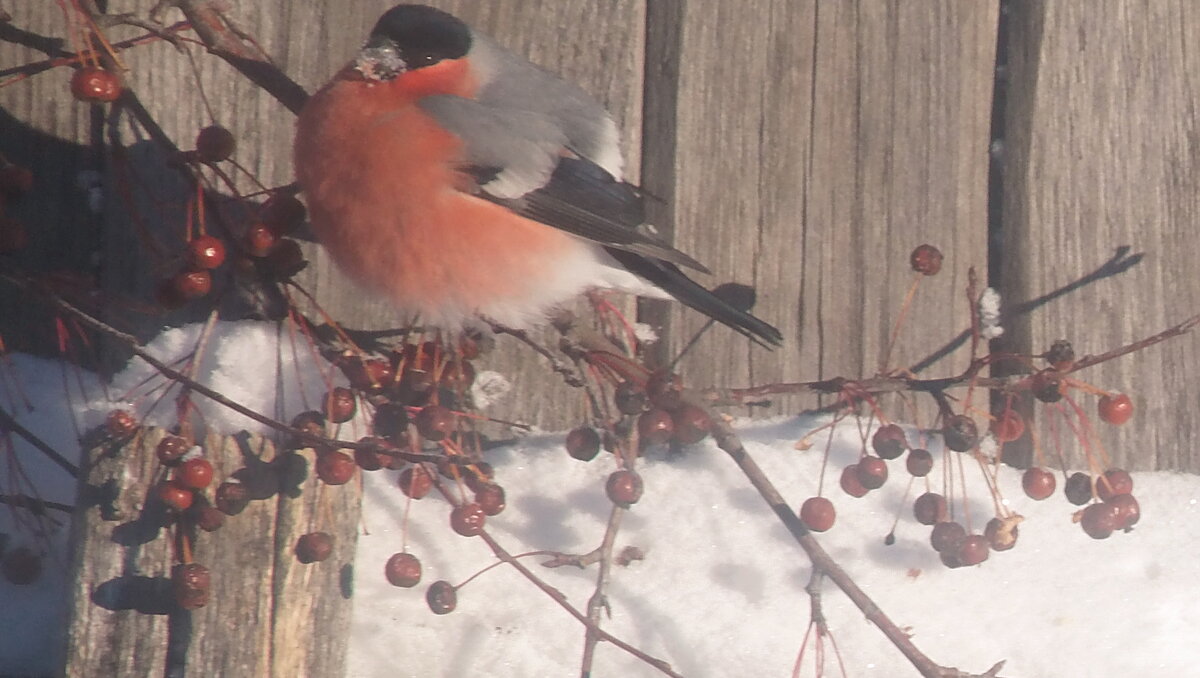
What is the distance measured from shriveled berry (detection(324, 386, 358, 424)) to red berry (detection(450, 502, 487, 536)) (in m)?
0.19

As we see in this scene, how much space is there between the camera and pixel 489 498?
154 cm

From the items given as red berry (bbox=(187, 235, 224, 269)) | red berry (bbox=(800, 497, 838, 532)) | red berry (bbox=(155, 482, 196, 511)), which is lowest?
red berry (bbox=(155, 482, 196, 511))

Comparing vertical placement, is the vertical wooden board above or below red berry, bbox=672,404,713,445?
above

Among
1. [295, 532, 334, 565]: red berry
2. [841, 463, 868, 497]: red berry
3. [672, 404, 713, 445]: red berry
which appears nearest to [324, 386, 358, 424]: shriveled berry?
[295, 532, 334, 565]: red berry

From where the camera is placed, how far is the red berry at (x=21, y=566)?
1678 millimetres

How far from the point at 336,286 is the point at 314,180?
0.31 meters

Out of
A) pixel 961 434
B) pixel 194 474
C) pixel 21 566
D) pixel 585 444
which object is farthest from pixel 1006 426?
pixel 21 566

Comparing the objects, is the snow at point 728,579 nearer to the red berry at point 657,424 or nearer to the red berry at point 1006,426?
the red berry at point 1006,426

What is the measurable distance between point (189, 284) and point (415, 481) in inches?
15.4

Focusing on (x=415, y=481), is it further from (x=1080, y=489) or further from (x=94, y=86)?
(x=1080, y=489)

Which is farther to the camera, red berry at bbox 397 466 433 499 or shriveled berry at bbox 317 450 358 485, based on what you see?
red berry at bbox 397 466 433 499

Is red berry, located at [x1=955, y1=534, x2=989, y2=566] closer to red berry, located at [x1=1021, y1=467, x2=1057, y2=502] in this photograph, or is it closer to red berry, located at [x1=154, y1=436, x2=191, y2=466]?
red berry, located at [x1=1021, y1=467, x2=1057, y2=502]

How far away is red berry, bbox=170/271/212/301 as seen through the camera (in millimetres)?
1379

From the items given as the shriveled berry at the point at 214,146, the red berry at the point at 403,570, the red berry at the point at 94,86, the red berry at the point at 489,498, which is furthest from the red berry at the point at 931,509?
the red berry at the point at 94,86
